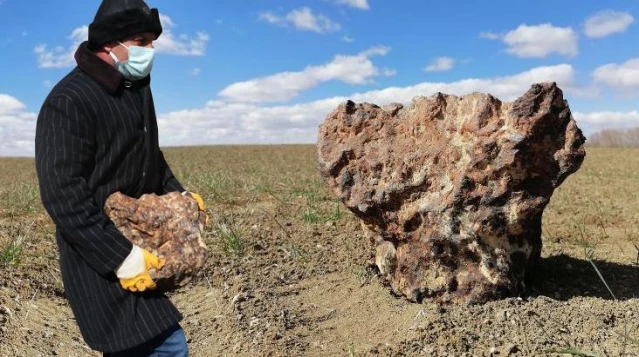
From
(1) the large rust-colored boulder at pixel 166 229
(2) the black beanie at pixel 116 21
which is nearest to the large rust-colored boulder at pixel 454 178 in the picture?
(1) the large rust-colored boulder at pixel 166 229

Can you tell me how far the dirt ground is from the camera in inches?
156

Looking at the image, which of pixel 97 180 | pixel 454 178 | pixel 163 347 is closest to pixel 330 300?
pixel 454 178

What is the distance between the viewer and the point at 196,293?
5656 mm

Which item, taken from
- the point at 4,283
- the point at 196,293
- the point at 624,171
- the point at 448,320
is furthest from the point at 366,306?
the point at 624,171

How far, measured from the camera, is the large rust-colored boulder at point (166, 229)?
2.71 meters

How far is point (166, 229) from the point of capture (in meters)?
2.81

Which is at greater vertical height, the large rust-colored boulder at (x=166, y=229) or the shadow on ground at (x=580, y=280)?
the large rust-colored boulder at (x=166, y=229)

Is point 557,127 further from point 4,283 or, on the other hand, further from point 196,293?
point 4,283

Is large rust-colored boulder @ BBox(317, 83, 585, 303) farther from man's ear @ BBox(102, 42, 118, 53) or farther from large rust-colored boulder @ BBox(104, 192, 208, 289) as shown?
man's ear @ BBox(102, 42, 118, 53)

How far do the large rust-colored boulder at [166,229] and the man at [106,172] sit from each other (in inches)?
2.4

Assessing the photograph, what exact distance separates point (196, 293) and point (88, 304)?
2971 millimetres

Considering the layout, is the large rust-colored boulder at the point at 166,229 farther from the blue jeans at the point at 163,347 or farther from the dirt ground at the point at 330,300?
the dirt ground at the point at 330,300

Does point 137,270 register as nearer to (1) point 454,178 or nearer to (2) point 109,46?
(2) point 109,46

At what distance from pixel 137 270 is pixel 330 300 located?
267cm
